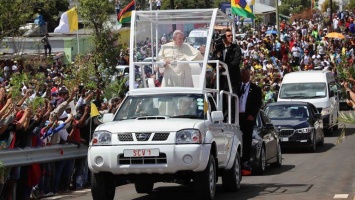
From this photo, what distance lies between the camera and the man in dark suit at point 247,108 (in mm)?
18547

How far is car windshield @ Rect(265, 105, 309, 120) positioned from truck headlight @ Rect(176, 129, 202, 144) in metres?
14.6

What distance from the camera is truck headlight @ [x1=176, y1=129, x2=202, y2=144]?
14.5 metres

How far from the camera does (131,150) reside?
47.5 ft

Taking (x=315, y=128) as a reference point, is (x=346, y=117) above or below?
above

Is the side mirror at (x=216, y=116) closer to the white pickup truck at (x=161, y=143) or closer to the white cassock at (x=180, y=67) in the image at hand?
the white pickup truck at (x=161, y=143)

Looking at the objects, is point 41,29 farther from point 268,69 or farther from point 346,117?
point 346,117

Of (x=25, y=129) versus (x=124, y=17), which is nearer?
(x=25, y=129)

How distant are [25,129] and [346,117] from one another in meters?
7.45

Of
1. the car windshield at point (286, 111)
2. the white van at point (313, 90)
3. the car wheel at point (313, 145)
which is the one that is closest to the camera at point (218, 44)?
the car wheel at point (313, 145)

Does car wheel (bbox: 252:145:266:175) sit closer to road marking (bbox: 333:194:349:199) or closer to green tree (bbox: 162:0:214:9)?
road marking (bbox: 333:194:349:199)

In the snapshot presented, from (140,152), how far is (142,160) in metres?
0.13

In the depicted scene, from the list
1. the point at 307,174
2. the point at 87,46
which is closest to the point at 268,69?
the point at 87,46

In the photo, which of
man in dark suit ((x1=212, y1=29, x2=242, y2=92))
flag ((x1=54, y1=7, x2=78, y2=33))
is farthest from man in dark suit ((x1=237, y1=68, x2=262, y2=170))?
flag ((x1=54, y1=7, x2=78, y2=33))

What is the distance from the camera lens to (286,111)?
29438 millimetres
